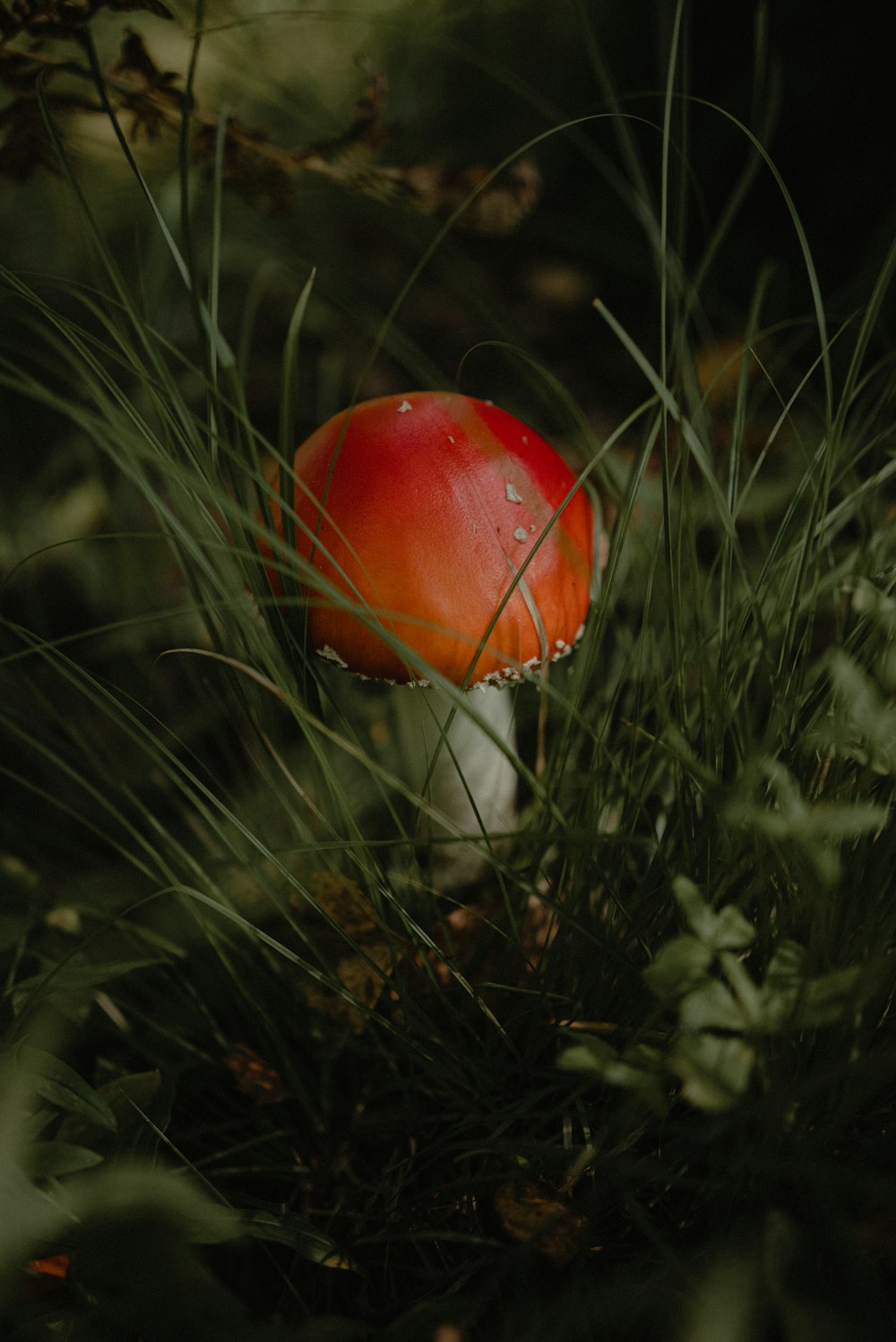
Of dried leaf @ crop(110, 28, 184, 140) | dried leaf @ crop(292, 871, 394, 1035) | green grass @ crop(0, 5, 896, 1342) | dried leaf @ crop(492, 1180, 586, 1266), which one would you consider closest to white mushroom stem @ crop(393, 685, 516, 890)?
green grass @ crop(0, 5, 896, 1342)

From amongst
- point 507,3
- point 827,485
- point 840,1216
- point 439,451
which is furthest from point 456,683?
point 507,3

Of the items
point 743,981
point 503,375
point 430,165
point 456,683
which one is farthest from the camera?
point 503,375

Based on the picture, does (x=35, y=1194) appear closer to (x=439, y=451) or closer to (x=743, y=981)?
(x=743, y=981)

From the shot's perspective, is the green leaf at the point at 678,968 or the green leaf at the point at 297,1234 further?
the green leaf at the point at 297,1234

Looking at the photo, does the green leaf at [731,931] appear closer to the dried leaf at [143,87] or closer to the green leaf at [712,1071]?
the green leaf at [712,1071]

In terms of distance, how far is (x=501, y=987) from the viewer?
2.51 feet

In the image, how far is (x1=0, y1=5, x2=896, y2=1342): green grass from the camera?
1.88ft

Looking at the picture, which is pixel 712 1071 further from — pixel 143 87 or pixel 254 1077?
pixel 143 87

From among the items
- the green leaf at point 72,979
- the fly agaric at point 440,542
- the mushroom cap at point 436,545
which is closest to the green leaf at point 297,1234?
the green leaf at point 72,979

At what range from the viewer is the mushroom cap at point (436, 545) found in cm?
84

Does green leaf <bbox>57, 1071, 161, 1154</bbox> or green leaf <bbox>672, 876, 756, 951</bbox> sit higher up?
green leaf <bbox>672, 876, 756, 951</bbox>

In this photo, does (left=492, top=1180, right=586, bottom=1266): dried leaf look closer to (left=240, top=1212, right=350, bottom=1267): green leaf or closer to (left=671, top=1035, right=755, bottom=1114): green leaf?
(left=240, top=1212, right=350, bottom=1267): green leaf

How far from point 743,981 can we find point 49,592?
1509 millimetres

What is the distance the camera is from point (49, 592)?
1599 mm
